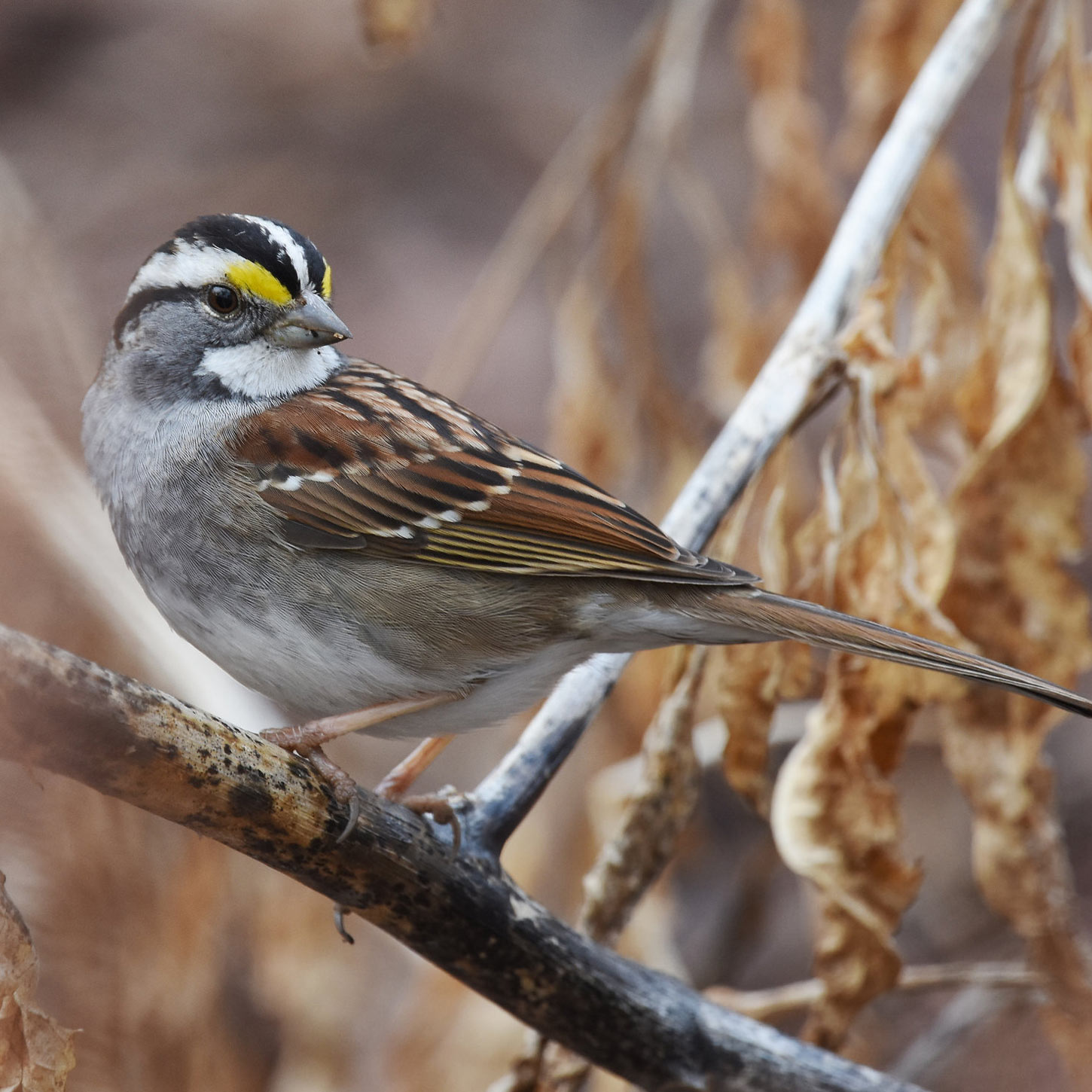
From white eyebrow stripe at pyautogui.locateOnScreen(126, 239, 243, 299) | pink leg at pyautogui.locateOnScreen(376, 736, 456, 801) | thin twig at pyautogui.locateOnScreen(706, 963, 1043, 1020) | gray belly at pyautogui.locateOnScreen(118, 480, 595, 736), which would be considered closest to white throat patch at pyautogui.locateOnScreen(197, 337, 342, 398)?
white eyebrow stripe at pyautogui.locateOnScreen(126, 239, 243, 299)

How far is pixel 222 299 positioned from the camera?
2.24 metres

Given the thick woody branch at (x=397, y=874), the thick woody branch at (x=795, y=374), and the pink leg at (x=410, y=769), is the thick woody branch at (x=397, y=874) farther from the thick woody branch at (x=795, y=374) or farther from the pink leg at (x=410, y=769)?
the pink leg at (x=410, y=769)

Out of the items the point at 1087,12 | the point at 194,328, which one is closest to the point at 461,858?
the point at 194,328

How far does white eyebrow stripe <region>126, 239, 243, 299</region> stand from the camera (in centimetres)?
222

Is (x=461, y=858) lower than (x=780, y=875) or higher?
lower

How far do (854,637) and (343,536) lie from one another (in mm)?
809

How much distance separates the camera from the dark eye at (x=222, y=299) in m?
2.23

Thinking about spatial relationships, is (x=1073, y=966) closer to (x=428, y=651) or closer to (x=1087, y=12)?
(x=428, y=651)

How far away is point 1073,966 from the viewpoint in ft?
7.41

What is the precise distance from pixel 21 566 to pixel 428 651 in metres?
1.48

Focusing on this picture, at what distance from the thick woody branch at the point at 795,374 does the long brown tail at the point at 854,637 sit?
26cm

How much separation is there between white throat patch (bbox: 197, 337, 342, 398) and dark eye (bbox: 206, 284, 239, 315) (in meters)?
0.06

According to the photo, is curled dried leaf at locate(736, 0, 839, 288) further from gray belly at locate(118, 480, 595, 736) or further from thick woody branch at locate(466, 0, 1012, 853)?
gray belly at locate(118, 480, 595, 736)

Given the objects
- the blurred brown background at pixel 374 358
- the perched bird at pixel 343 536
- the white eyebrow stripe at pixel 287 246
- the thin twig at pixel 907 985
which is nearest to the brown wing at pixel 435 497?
the perched bird at pixel 343 536
